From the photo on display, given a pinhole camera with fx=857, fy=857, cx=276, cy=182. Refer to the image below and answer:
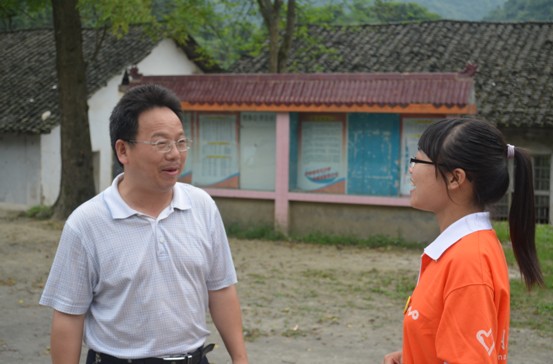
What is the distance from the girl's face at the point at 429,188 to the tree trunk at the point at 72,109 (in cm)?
1395

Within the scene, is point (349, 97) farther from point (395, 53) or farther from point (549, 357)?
point (395, 53)

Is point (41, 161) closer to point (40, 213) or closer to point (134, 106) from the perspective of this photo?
point (40, 213)

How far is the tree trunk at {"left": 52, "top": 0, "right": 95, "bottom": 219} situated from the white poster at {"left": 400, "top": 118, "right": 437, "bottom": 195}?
19.9ft

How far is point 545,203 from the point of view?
19734 mm

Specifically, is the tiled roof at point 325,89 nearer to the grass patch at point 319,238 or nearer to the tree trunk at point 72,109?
the tree trunk at point 72,109

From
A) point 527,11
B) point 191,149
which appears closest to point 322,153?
point 191,149

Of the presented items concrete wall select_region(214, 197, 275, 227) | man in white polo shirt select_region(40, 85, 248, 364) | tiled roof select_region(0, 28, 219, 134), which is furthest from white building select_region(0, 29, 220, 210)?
man in white polo shirt select_region(40, 85, 248, 364)

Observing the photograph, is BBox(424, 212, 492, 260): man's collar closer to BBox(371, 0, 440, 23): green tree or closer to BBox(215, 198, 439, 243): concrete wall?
BBox(215, 198, 439, 243): concrete wall

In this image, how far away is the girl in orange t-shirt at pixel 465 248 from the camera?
7.43ft

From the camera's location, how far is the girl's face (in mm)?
2518

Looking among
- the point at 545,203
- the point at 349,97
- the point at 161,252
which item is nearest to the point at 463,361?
the point at 161,252

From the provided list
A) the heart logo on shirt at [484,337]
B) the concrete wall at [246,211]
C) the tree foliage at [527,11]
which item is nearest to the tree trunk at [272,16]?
the concrete wall at [246,211]

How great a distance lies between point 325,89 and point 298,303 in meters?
5.54

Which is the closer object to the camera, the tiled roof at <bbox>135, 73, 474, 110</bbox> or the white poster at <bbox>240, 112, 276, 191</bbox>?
the tiled roof at <bbox>135, 73, 474, 110</bbox>
